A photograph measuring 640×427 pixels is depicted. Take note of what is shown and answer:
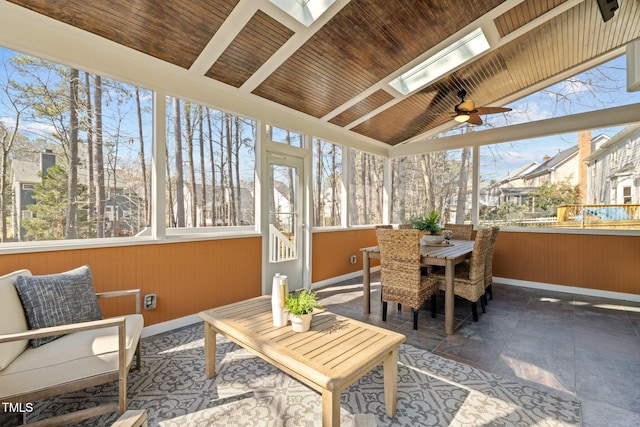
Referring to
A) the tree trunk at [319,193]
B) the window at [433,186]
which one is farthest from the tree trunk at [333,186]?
the window at [433,186]

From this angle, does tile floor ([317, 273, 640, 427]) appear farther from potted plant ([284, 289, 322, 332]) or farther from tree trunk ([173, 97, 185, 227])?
tree trunk ([173, 97, 185, 227])

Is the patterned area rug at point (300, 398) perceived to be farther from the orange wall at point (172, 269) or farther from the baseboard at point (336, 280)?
the baseboard at point (336, 280)

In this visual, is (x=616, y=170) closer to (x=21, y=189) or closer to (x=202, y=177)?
(x=202, y=177)

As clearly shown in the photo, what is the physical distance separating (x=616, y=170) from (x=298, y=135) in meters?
4.90

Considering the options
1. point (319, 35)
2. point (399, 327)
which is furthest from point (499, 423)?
point (319, 35)

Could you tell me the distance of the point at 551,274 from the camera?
477cm

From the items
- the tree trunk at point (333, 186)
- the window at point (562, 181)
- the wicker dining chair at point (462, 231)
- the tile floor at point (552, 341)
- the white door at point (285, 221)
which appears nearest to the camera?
the tile floor at point (552, 341)

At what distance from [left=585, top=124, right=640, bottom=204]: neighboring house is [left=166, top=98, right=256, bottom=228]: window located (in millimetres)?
5295

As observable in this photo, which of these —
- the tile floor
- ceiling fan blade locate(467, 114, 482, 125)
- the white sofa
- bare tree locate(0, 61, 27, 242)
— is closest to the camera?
the white sofa

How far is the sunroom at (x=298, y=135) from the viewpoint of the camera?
2480 millimetres

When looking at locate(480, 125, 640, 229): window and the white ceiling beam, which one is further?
locate(480, 125, 640, 229): window

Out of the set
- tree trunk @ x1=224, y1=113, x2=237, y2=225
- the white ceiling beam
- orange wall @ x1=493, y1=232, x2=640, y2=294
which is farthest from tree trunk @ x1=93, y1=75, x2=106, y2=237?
orange wall @ x1=493, y1=232, x2=640, y2=294

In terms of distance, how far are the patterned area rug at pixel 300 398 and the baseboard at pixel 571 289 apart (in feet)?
11.3

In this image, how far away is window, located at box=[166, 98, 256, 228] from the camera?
3311 millimetres
